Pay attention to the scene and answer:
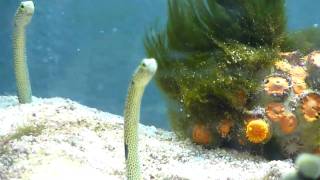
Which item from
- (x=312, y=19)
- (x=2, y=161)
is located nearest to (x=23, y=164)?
(x=2, y=161)

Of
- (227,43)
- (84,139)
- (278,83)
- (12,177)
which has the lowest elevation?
(12,177)

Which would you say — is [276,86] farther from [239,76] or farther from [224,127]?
[224,127]

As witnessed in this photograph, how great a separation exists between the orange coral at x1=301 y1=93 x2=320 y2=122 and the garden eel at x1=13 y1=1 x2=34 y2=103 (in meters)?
3.07

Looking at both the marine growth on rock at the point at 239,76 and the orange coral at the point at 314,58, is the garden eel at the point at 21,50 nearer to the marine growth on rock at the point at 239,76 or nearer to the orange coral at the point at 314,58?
the marine growth on rock at the point at 239,76

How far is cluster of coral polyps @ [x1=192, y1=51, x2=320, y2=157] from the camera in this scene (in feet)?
14.8

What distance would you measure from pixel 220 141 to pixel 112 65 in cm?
492

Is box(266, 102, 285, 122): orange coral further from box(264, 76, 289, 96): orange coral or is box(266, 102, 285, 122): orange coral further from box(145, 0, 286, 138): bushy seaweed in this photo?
box(145, 0, 286, 138): bushy seaweed

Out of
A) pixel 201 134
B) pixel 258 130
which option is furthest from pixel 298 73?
pixel 201 134

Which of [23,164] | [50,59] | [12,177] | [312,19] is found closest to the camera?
[12,177]

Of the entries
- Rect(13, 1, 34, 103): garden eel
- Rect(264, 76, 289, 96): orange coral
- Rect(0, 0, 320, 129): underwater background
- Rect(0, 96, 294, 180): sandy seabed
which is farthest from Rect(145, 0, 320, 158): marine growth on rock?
Rect(0, 0, 320, 129): underwater background

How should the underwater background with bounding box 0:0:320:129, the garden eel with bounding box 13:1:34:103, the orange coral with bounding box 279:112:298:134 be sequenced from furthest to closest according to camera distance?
1. the underwater background with bounding box 0:0:320:129
2. the garden eel with bounding box 13:1:34:103
3. the orange coral with bounding box 279:112:298:134

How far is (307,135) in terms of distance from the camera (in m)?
4.54

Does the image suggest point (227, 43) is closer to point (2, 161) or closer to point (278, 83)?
point (278, 83)

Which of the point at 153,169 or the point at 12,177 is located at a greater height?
the point at 153,169
